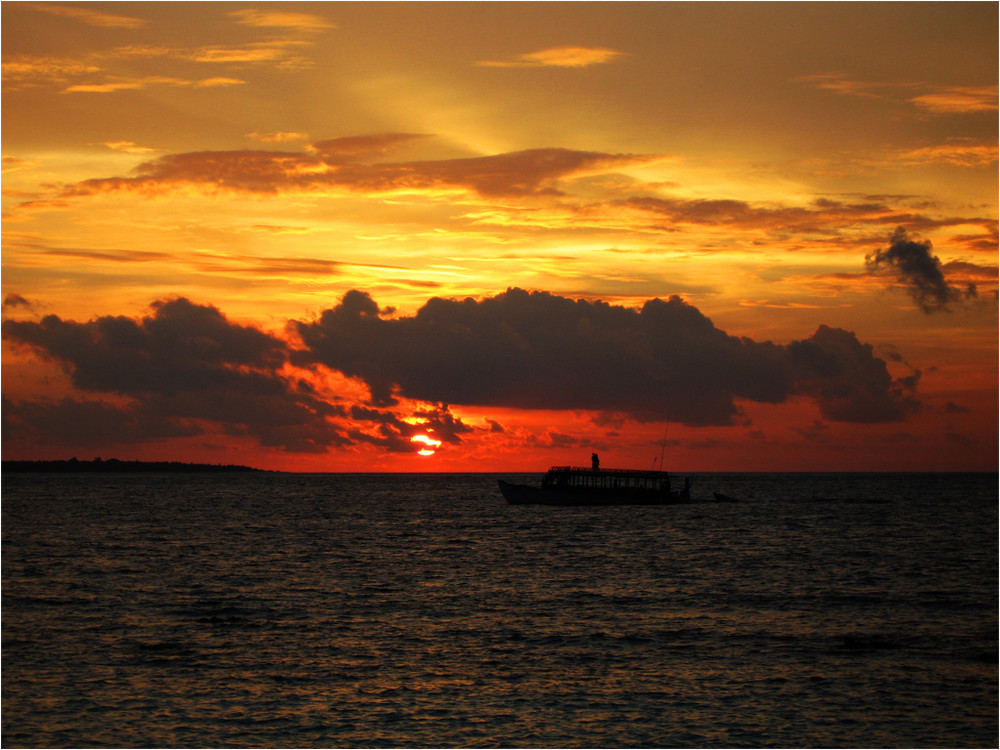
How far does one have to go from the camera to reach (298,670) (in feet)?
102

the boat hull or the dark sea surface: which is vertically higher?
the dark sea surface

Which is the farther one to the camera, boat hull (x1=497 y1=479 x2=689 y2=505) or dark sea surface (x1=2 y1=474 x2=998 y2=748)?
boat hull (x1=497 y1=479 x2=689 y2=505)

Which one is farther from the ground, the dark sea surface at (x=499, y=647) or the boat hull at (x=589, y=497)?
the dark sea surface at (x=499, y=647)

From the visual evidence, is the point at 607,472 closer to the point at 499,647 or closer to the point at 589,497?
the point at 589,497

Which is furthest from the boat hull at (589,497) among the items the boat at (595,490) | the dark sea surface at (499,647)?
the dark sea surface at (499,647)

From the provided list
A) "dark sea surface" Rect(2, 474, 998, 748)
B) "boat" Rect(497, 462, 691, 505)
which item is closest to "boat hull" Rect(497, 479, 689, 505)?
"boat" Rect(497, 462, 691, 505)

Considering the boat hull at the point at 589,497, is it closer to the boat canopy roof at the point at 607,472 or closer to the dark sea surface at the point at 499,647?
the boat canopy roof at the point at 607,472

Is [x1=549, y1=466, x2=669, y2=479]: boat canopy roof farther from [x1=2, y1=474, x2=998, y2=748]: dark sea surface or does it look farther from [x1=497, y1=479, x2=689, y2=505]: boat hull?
[x1=2, y1=474, x2=998, y2=748]: dark sea surface

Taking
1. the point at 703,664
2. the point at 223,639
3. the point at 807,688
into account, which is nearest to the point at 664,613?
the point at 703,664

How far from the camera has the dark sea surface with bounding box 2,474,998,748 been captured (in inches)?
1004

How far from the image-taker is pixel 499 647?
34.4 meters

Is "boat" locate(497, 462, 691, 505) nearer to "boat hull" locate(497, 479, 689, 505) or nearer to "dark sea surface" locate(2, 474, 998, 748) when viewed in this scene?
"boat hull" locate(497, 479, 689, 505)

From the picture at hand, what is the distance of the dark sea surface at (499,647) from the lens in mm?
25500

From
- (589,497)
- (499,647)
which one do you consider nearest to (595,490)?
(589,497)
